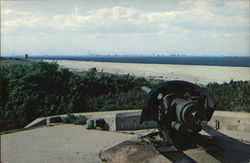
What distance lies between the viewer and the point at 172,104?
4.55m

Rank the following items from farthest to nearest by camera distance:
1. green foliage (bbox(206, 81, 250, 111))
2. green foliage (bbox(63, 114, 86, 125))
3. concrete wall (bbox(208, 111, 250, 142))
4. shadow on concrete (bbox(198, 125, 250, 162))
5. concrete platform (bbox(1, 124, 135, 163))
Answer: green foliage (bbox(206, 81, 250, 111)) < green foliage (bbox(63, 114, 86, 125)) < concrete wall (bbox(208, 111, 250, 142)) < concrete platform (bbox(1, 124, 135, 163)) < shadow on concrete (bbox(198, 125, 250, 162))

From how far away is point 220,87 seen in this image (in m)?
15.5

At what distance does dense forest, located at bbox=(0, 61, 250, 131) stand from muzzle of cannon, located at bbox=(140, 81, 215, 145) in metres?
7.76

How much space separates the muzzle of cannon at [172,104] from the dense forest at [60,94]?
7758 millimetres

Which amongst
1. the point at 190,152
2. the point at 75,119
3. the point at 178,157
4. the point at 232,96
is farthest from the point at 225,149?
the point at 232,96

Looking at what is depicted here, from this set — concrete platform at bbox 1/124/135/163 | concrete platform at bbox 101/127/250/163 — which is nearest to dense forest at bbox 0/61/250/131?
concrete platform at bbox 1/124/135/163

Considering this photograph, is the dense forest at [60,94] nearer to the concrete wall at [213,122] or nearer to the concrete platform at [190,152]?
the concrete wall at [213,122]

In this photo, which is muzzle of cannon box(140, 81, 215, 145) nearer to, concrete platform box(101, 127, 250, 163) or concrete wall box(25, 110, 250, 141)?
concrete platform box(101, 127, 250, 163)

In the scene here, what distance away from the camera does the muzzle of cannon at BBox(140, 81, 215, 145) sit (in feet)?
14.9

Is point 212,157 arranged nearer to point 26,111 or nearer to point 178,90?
point 178,90

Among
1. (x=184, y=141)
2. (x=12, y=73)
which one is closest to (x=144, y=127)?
(x=184, y=141)

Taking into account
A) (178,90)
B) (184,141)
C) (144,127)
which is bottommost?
(144,127)

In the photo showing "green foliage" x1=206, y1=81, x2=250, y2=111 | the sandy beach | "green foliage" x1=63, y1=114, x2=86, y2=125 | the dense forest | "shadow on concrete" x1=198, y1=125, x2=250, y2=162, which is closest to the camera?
"shadow on concrete" x1=198, y1=125, x2=250, y2=162

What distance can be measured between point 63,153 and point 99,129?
9.29 feet
